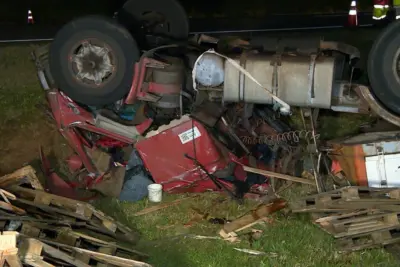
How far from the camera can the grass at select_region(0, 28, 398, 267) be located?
4695mm

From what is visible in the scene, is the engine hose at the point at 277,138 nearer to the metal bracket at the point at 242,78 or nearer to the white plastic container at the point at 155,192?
the metal bracket at the point at 242,78

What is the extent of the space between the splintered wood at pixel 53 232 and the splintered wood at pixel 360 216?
1.57 metres

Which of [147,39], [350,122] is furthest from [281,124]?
[147,39]

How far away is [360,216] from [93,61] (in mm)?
2842

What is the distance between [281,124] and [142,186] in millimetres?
1572

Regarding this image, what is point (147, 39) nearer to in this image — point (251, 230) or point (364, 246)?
point (251, 230)

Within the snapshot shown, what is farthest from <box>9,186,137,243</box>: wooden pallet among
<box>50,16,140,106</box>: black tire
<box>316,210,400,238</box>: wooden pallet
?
<box>316,210,400,238</box>: wooden pallet

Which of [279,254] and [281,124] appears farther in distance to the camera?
[281,124]

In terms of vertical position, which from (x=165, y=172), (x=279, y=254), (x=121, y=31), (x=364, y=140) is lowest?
(x=279, y=254)

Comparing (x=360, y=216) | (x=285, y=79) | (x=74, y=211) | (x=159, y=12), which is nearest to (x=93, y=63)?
(x=159, y=12)

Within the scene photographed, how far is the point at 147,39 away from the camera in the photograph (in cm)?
645

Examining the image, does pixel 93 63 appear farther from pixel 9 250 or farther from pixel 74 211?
pixel 9 250

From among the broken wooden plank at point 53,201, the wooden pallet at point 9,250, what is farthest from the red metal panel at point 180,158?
the wooden pallet at point 9,250

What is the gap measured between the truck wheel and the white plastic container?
2.19 meters
